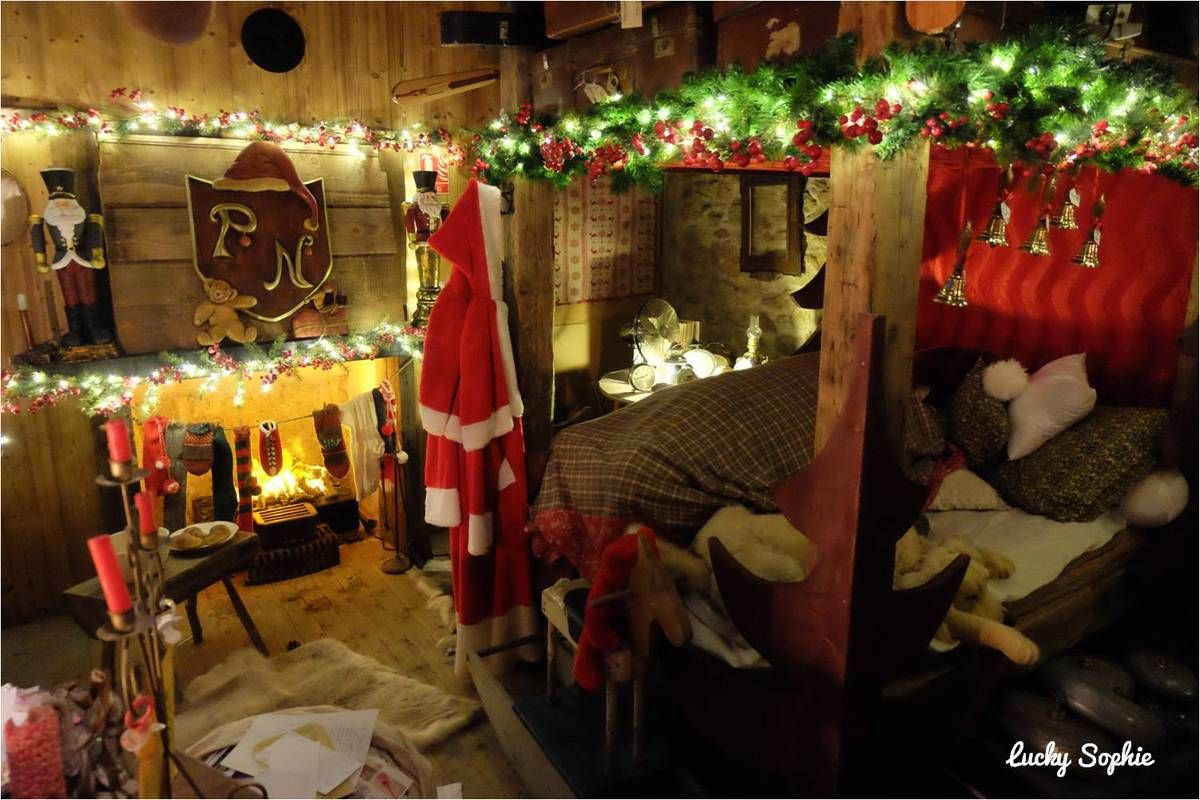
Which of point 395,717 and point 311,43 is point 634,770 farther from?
point 311,43

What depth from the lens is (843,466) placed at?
1.82m

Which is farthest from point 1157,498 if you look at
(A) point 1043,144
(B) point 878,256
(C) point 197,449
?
(C) point 197,449

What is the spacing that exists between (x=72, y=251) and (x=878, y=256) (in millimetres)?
3136

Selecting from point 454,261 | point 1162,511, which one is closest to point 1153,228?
point 1162,511

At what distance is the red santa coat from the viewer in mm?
3072

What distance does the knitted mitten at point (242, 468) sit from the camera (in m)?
3.95

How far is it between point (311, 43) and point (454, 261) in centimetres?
163

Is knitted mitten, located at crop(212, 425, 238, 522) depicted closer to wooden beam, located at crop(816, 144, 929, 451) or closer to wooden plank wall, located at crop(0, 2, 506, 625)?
wooden plank wall, located at crop(0, 2, 506, 625)

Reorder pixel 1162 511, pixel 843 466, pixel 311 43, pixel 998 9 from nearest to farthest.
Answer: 1. pixel 843 466
2. pixel 998 9
3. pixel 1162 511
4. pixel 311 43

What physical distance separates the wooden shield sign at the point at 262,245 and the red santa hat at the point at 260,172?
7 centimetres

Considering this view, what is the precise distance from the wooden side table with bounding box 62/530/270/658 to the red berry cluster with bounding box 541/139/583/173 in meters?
1.99

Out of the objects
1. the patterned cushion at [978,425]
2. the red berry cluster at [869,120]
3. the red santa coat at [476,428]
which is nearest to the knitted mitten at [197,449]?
the red santa coat at [476,428]

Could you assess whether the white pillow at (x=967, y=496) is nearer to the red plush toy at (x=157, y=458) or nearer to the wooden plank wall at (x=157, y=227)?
the wooden plank wall at (x=157, y=227)

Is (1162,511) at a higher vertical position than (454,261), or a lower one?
lower
